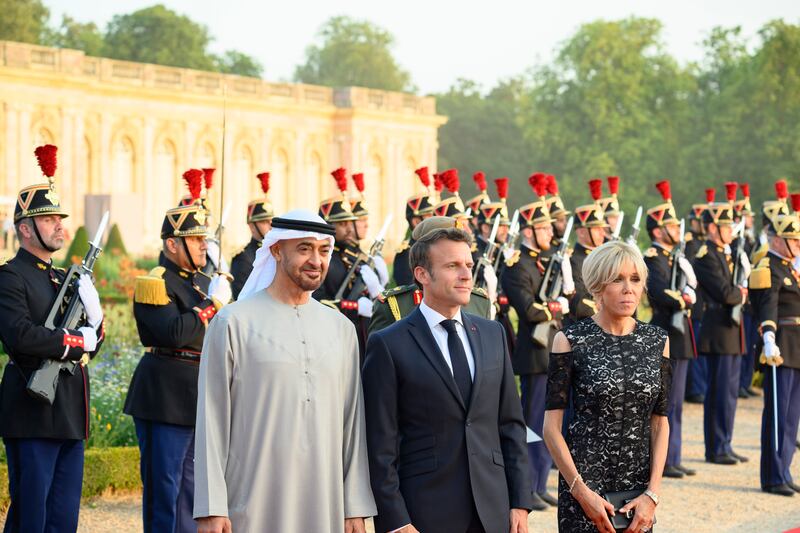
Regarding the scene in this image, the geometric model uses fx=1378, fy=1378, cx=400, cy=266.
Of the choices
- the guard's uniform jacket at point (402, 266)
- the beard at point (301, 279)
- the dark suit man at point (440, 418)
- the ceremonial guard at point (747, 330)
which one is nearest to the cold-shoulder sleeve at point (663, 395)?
→ the dark suit man at point (440, 418)

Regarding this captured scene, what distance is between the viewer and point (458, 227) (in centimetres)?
577

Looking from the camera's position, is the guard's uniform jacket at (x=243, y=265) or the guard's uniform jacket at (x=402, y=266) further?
the guard's uniform jacket at (x=243, y=265)

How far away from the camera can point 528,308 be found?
10797mm

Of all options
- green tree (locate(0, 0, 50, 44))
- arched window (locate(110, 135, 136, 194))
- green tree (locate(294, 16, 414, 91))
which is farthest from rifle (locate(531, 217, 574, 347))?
green tree (locate(294, 16, 414, 91))

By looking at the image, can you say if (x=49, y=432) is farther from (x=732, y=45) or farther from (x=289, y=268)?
(x=732, y=45)

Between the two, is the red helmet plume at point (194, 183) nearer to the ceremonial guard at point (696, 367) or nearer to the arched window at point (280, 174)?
the ceremonial guard at point (696, 367)

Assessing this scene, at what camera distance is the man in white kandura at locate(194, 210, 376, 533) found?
5.23m

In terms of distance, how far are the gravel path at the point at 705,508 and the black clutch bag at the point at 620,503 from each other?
3.70 meters

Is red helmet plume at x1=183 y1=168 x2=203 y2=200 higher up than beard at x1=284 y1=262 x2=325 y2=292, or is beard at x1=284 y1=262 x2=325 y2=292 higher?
red helmet plume at x1=183 y1=168 x2=203 y2=200

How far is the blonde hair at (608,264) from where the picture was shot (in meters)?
5.86

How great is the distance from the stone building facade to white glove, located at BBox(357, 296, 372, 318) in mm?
30922

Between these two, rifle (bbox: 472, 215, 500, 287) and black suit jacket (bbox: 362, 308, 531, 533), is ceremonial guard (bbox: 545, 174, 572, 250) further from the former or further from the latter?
black suit jacket (bbox: 362, 308, 531, 533)

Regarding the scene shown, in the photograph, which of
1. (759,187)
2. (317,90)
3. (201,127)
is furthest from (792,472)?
(317,90)

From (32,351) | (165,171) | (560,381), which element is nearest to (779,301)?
(560,381)
